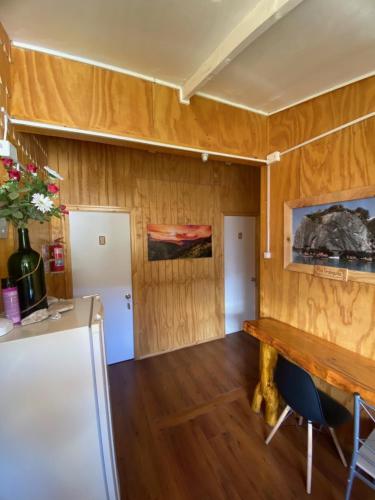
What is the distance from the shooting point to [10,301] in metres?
0.87

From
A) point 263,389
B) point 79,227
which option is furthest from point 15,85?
point 263,389

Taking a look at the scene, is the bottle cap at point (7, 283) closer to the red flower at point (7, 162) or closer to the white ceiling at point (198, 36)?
the red flower at point (7, 162)

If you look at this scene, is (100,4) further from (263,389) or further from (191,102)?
(263,389)

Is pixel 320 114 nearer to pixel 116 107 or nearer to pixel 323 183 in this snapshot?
pixel 323 183

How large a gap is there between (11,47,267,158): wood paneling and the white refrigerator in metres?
1.09

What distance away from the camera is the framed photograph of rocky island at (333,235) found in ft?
4.07

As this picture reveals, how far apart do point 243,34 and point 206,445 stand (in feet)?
8.27

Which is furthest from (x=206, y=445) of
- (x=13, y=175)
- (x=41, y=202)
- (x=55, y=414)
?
(x=13, y=175)

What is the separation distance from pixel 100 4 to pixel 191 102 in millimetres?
719

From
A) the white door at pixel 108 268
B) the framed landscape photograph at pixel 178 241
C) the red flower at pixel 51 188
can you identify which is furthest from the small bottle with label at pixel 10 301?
the framed landscape photograph at pixel 178 241

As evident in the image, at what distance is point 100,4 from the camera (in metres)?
0.93

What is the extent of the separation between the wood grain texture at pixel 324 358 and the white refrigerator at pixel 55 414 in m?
1.13

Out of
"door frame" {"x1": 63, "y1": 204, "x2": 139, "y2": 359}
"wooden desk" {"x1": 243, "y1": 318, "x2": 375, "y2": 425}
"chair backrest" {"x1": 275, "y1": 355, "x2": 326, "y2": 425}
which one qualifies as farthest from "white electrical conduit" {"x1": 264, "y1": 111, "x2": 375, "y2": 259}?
"door frame" {"x1": 63, "y1": 204, "x2": 139, "y2": 359}

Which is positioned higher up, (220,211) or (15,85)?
(15,85)
